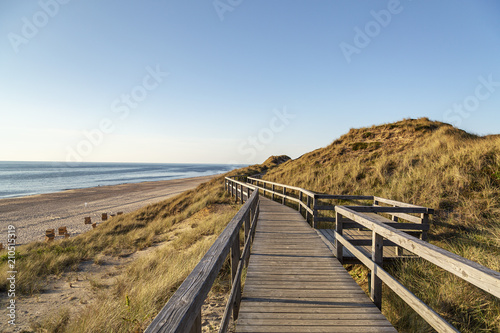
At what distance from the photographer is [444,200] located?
6957mm

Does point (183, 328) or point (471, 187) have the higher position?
point (471, 187)

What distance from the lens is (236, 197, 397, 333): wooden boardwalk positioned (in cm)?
274

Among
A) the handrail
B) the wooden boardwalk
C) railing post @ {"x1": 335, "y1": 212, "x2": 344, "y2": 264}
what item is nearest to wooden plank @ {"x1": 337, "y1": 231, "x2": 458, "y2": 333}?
the handrail

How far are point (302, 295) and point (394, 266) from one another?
2.66 meters

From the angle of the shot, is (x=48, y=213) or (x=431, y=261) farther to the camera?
(x=48, y=213)

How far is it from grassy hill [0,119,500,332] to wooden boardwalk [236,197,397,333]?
0.66 meters

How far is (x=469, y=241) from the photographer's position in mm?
5113

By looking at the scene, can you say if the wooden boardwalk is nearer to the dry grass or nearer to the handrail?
the handrail

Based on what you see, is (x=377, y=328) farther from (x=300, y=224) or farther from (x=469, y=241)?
(x=300, y=224)

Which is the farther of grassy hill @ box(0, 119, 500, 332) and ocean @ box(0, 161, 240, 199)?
ocean @ box(0, 161, 240, 199)

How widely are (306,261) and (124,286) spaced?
13.1ft

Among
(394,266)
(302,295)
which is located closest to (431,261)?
(302,295)

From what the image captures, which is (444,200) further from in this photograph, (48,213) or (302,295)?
(48,213)

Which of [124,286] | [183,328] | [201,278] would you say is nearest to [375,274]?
[201,278]
